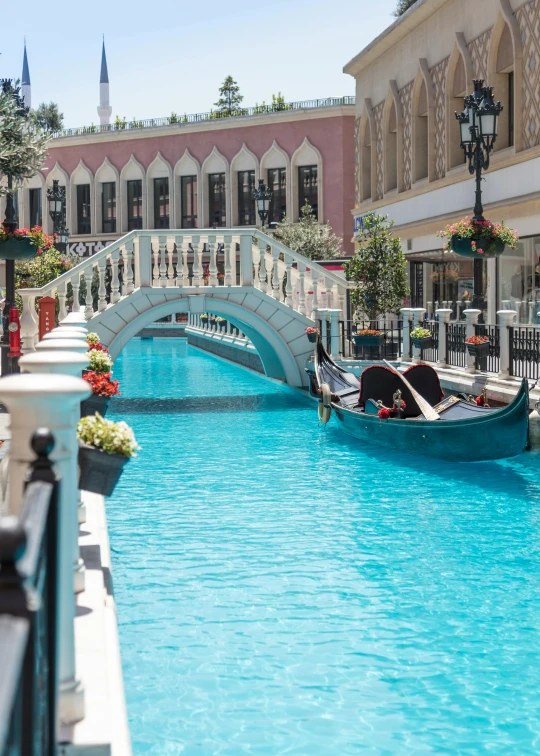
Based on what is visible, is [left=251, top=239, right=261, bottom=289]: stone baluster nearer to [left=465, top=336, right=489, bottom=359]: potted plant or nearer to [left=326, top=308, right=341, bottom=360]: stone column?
[left=326, top=308, right=341, bottom=360]: stone column

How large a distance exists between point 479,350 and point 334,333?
4306 mm

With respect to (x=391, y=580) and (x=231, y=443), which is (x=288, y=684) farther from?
(x=231, y=443)

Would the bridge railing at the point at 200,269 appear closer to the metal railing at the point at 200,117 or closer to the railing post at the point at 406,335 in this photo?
the railing post at the point at 406,335

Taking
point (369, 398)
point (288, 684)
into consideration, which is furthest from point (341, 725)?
point (369, 398)

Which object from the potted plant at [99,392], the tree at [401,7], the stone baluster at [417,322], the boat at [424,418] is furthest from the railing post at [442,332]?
the tree at [401,7]

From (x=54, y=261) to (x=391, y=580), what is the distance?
1545cm

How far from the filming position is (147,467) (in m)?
11.0

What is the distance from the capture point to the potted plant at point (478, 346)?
12750mm

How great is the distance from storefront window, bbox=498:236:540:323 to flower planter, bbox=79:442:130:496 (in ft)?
40.5

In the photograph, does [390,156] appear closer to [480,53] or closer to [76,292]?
[480,53]

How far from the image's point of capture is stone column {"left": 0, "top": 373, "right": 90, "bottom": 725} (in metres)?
2.45

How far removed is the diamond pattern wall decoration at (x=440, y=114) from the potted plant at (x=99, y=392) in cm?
1520

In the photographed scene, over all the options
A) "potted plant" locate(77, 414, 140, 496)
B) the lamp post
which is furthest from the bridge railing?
"potted plant" locate(77, 414, 140, 496)

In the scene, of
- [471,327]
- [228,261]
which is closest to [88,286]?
[228,261]
